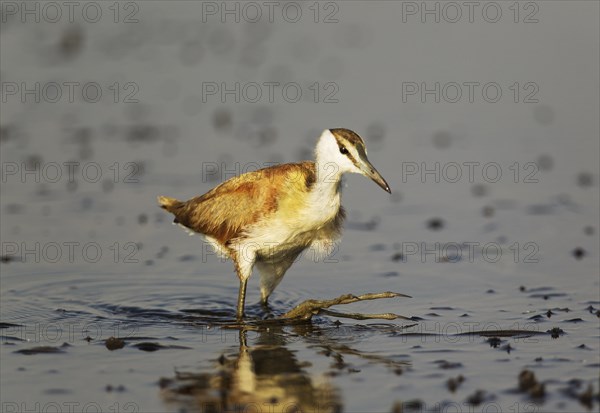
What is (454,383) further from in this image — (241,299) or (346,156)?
(241,299)

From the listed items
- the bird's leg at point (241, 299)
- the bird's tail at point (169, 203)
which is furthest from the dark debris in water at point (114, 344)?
the bird's tail at point (169, 203)

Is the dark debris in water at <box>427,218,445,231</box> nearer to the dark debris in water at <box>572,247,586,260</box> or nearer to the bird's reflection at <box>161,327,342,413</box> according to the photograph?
the dark debris in water at <box>572,247,586,260</box>

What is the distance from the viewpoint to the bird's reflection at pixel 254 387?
8.19 metres

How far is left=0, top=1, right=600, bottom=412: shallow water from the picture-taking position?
8836mm

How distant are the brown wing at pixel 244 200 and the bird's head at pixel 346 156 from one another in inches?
14.5

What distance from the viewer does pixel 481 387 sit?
8461 mm

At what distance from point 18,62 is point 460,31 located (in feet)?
29.7

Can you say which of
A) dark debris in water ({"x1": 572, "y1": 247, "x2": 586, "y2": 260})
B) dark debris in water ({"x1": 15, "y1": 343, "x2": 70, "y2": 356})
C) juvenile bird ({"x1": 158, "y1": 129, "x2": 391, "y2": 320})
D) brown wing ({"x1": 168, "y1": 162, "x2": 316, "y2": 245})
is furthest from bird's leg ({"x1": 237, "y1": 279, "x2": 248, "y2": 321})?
dark debris in water ({"x1": 572, "y1": 247, "x2": 586, "y2": 260})

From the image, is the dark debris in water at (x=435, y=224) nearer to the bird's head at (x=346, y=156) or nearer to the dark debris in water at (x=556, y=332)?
the bird's head at (x=346, y=156)

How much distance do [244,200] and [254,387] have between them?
273 centimetres

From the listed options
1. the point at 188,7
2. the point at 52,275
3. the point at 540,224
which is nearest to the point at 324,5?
the point at 188,7

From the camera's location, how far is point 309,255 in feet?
37.9

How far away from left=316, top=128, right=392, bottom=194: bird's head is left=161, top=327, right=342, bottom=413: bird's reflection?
1821mm

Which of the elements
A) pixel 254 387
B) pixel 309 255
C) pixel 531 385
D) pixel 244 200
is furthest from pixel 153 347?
pixel 531 385
